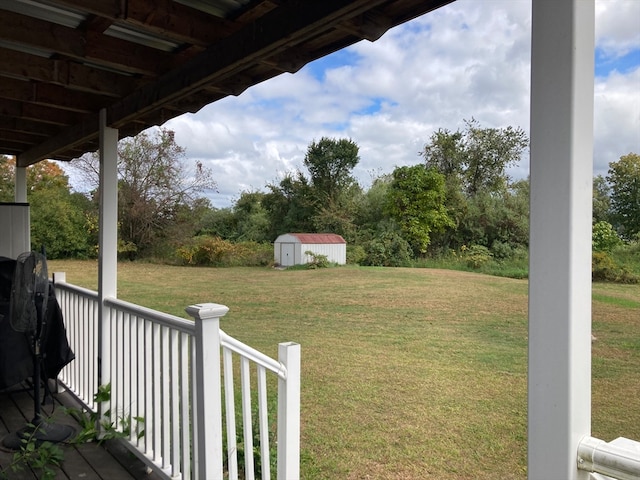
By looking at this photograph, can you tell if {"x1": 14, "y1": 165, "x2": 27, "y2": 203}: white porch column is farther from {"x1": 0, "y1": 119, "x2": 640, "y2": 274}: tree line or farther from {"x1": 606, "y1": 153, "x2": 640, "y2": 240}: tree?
{"x1": 606, "y1": 153, "x2": 640, "y2": 240}: tree

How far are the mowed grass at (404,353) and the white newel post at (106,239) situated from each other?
1.73m

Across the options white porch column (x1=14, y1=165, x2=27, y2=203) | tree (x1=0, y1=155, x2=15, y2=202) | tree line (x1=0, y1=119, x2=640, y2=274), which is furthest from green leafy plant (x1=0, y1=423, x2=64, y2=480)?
tree (x1=0, y1=155, x2=15, y2=202)

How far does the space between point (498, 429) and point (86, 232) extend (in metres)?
7.21

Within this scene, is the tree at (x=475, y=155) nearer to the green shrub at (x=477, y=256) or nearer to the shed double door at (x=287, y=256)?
the green shrub at (x=477, y=256)

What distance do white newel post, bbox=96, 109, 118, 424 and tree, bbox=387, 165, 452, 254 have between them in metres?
5.51

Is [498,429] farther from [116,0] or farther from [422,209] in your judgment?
[116,0]

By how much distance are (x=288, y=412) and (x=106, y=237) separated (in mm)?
1522

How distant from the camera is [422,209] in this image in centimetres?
747

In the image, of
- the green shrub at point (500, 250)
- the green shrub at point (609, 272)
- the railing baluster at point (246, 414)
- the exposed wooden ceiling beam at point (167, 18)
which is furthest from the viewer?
the green shrub at point (500, 250)

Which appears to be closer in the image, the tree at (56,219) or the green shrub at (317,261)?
the tree at (56,219)

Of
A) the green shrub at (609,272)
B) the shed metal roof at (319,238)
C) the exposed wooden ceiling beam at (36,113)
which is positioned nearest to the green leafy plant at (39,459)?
the exposed wooden ceiling beam at (36,113)

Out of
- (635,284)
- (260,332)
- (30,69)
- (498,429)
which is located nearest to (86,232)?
(260,332)

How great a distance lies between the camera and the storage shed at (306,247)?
8.61m

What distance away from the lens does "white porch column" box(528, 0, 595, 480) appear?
0.73 m
